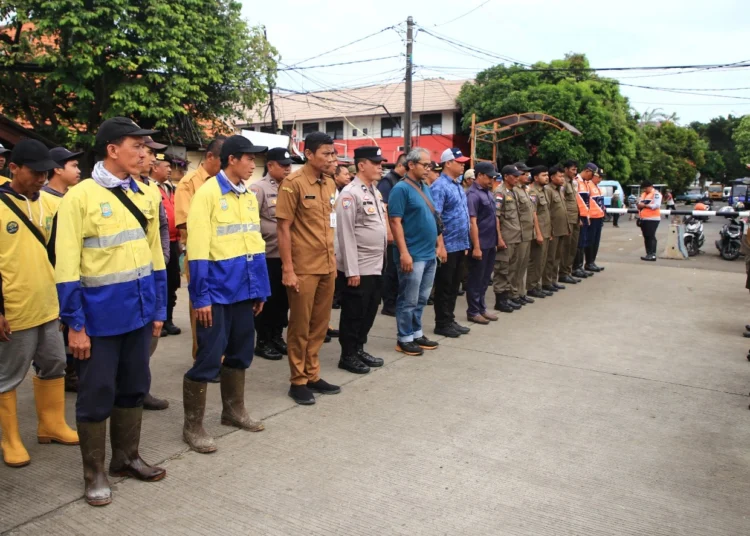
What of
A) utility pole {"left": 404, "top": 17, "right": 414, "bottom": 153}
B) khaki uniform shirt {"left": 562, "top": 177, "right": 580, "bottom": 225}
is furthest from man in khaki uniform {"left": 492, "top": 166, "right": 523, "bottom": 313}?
utility pole {"left": 404, "top": 17, "right": 414, "bottom": 153}

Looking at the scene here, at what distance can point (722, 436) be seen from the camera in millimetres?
4258

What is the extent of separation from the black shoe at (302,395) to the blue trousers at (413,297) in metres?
1.67

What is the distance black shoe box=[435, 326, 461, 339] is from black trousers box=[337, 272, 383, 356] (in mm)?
1494

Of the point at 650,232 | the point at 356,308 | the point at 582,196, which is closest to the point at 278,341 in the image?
the point at 356,308

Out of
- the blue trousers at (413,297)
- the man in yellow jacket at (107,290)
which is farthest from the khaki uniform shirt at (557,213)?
the man in yellow jacket at (107,290)

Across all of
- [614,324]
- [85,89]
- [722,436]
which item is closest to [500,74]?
[85,89]

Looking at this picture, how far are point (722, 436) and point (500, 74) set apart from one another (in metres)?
29.7

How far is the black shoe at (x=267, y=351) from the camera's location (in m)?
5.98

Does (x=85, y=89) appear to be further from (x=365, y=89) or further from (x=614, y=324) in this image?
(x=365, y=89)

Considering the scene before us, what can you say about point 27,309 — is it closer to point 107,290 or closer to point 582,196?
point 107,290

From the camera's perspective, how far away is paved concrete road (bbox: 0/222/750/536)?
3094 millimetres

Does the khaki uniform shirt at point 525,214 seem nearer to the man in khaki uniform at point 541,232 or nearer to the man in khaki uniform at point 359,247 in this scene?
the man in khaki uniform at point 541,232

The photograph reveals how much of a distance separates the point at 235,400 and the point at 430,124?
112 ft

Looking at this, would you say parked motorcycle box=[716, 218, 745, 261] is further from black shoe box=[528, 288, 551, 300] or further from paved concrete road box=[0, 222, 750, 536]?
paved concrete road box=[0, 222, 750, 536]
